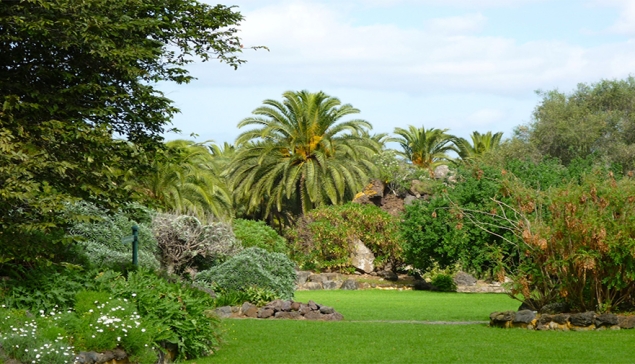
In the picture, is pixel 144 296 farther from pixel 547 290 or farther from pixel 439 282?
pixel 439 282

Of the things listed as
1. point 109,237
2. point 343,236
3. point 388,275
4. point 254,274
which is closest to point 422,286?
point 388,275

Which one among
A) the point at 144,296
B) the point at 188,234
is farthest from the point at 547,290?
the point at 188,234

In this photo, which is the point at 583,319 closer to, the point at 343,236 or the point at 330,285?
the point at 330,285

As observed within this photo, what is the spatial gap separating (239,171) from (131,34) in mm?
26186

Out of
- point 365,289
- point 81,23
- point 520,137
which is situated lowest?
point 365,289

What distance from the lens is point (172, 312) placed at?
11.5 m

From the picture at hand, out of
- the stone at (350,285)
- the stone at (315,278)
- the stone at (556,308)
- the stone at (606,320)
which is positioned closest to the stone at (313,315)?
the stone at (556,308)

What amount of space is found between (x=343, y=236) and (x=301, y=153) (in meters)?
7.38

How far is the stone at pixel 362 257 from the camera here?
114 ft

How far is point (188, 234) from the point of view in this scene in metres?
23.9

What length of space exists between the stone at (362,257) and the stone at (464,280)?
16.4 feet

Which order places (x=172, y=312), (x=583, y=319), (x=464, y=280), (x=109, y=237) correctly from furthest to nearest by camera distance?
(x=464, y=280) → (x=109, y=237) → (x=583, y=319) → (x=172, y=312)

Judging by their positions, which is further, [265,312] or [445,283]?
[445,283]

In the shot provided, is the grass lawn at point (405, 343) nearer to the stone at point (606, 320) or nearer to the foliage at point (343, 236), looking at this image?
the stone at point (606, 320)
